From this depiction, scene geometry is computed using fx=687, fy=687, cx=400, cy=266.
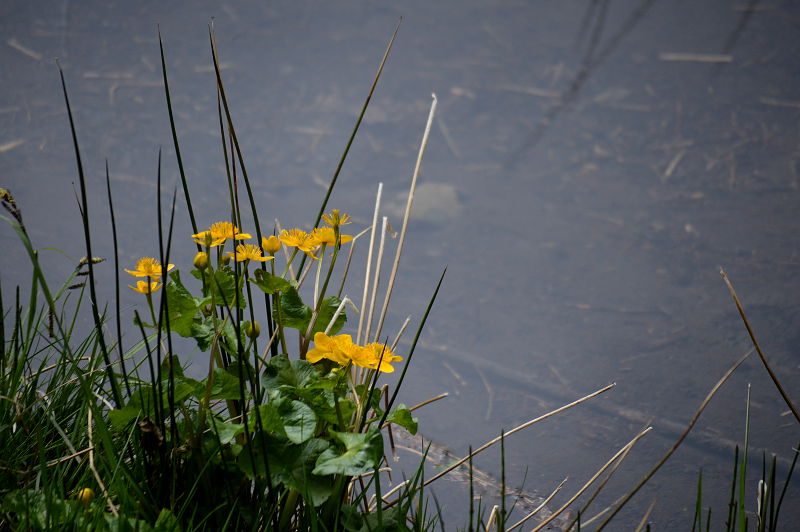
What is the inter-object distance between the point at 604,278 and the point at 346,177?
0.88m

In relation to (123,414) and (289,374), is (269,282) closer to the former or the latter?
(289,374)

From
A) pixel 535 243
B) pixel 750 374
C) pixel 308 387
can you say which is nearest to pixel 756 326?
pixel 750 374

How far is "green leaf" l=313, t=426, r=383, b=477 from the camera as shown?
61cm

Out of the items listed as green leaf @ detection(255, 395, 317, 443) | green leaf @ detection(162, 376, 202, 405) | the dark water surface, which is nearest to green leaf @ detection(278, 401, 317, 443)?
green leaf @ detection(255, 395, 317, 443)

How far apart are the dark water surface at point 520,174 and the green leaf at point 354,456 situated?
707 mm

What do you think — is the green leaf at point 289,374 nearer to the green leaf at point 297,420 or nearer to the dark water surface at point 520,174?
the green leaf at point 297,420

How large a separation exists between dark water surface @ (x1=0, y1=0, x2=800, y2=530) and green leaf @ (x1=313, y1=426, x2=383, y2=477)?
707mm

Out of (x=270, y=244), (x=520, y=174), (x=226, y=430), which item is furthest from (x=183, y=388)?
(x=520, y=174)

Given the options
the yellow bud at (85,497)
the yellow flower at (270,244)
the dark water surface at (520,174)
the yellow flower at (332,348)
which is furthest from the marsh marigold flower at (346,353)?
the dark water surface at (520,174)

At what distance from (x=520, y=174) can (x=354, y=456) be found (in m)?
1.83

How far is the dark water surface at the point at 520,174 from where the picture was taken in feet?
5.25

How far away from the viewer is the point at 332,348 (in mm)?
681

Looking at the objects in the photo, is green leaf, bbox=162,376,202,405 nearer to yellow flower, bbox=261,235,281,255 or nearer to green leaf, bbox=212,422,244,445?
green leaf, bbox=212,422,244,445

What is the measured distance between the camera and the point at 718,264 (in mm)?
2051
